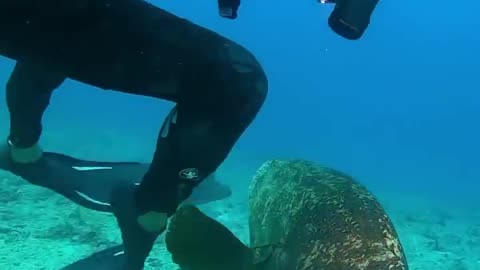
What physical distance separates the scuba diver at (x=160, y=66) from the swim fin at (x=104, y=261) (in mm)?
342

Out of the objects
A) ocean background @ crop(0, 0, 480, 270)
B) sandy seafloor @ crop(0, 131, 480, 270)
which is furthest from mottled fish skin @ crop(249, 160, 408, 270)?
sandy seafloor @ crop(0, 131, 480, 270)

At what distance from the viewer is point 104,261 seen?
366cm

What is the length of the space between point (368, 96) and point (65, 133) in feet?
329

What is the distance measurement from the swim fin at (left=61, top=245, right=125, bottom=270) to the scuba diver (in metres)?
0.34

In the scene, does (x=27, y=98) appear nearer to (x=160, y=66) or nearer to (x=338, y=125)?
(x=160, y=66)

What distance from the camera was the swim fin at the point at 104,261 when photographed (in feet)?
11.6

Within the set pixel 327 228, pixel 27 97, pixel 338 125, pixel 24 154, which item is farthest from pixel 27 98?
pixel 338 125

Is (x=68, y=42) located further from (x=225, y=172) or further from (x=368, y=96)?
(x=368, y=96)

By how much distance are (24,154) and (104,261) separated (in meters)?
0.86

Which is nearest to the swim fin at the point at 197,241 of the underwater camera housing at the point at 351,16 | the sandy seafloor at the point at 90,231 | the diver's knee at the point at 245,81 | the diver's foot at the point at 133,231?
the diver's foot at the point at 133,231

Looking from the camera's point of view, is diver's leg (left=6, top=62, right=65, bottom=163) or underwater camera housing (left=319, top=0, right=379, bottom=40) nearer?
underwater camera housing (left=319, top=0, right=379, bottom=40)

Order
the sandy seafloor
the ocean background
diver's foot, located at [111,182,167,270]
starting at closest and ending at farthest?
1. diver's foot, located at [111,182,167,270]
2. the sandy seafloor
3. the ocean background

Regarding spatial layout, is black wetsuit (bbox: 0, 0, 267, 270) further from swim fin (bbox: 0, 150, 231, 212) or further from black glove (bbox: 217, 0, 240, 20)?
swim fin (bbox: 0, 150, 231, 212)

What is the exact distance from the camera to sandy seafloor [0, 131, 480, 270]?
18.1ft
